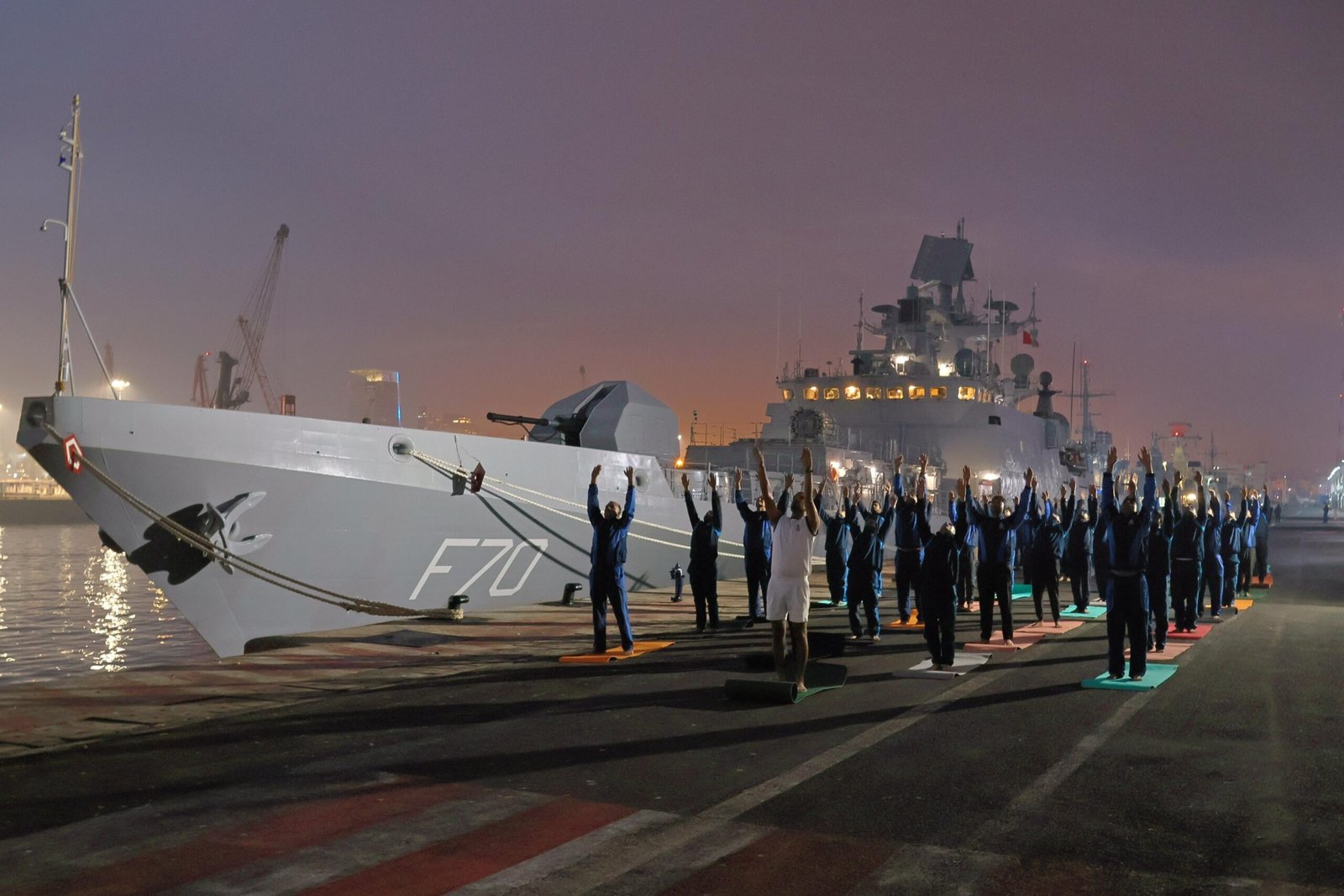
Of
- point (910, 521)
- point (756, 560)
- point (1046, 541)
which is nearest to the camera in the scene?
point (910, 521)

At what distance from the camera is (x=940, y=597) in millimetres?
9648

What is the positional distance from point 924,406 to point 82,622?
24.8m

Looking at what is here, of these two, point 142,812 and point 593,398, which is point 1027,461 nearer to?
point 593,398

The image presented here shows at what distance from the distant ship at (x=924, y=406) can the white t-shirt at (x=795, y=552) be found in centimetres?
1826

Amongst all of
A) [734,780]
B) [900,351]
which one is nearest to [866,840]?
[734,780]

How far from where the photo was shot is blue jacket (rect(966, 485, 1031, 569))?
11.3 metres

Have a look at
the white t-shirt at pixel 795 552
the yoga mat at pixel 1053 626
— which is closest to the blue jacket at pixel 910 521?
the yoga mat at pixel 1053 626

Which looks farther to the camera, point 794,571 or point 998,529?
point 998,529

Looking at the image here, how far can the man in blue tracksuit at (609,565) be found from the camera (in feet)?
33.9

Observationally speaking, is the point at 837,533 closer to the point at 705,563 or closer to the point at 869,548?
the point at 705,563

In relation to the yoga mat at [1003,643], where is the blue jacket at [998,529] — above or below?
above

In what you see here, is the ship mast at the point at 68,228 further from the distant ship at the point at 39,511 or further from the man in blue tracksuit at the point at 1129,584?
the distant ship at the point at 39,511

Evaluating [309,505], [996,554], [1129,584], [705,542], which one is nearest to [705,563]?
[705,542]

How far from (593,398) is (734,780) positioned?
12.3 m
